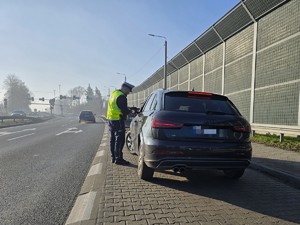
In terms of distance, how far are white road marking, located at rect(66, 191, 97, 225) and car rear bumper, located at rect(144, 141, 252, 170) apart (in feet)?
3.64

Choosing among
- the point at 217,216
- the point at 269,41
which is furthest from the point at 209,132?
the point at 269,41

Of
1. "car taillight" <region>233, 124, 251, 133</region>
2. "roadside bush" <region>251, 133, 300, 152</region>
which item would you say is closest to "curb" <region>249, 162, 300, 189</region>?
"car taillight" <region>233, 124, 251, 133</region>

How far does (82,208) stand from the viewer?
3.69 m

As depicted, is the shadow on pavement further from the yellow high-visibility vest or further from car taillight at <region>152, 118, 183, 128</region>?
the yellow high-visibility vest

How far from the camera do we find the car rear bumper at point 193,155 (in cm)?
442

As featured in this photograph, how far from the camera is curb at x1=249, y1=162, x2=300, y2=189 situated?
5.07 metres

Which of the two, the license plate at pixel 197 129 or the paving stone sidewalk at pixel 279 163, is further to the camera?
the paving stone sidewalk at pixel 279 163

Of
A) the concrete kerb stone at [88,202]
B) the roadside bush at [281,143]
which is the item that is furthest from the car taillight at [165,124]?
the roadside bush at [281,143]

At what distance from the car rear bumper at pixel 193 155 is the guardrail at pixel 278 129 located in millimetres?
5897

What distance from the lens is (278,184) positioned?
514cm

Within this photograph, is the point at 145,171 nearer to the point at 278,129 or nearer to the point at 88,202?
the point at 88,202

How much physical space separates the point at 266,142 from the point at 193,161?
6832 millimetres

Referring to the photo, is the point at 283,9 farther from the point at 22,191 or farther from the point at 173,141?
the point at 22,191

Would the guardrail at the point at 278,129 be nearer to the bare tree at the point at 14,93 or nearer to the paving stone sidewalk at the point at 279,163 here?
the paving stone sidewalk at the point at 279,163
